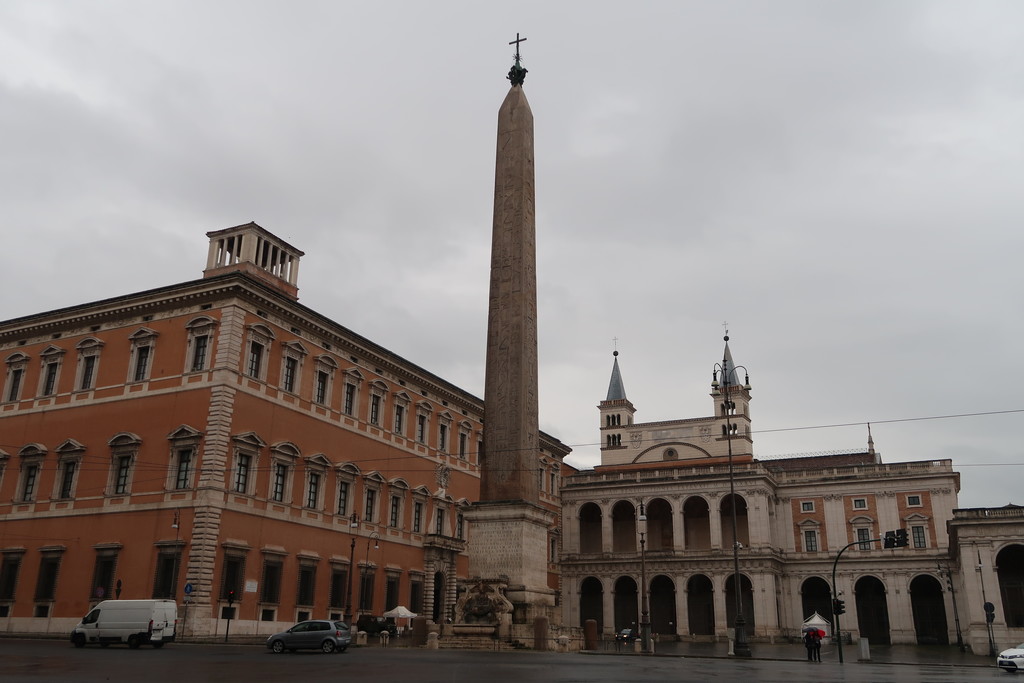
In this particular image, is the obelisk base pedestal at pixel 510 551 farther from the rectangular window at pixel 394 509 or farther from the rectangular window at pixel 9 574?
the rectangular window at pixel 9 574

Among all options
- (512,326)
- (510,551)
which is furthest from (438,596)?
(512,326)

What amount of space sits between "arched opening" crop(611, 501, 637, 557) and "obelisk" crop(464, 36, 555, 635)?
38838 mm

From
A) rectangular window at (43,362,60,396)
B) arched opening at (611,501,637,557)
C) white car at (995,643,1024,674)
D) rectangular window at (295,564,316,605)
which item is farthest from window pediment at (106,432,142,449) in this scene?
arched opening at (611,501,637,557)

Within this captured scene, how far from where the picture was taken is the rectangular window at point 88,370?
34.3 metres

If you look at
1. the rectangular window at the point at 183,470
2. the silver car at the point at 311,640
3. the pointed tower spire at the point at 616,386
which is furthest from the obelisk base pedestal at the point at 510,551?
the pointed tower spire at the point at 616,386

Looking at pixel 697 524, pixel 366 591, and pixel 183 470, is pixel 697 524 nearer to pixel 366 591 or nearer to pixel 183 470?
pixel 366 591

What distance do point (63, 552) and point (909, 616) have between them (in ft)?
160

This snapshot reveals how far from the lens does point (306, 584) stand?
34.2 m

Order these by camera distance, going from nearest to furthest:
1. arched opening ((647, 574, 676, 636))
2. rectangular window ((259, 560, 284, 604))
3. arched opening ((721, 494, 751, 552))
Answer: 1. rectangular window ((259, 560, 284, 604))
2. arched opening ((721, 494, 751, 552))
3. arched opening ((647, 574, 676, 636))

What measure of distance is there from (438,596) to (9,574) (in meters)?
19.4

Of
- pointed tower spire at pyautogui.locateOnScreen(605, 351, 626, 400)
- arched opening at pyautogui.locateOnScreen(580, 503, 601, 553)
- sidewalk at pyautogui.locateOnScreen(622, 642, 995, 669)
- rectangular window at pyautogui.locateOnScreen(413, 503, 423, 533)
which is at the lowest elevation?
sidewalk at pyautogui.locateOnScreen(622, 642, 995, 669)

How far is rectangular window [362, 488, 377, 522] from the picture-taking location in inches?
1527

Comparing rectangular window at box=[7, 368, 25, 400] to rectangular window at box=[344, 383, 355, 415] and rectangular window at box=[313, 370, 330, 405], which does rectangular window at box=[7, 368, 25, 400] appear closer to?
rectangular window at box=[313, 370, 330, 405]

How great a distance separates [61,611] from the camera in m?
30.8
